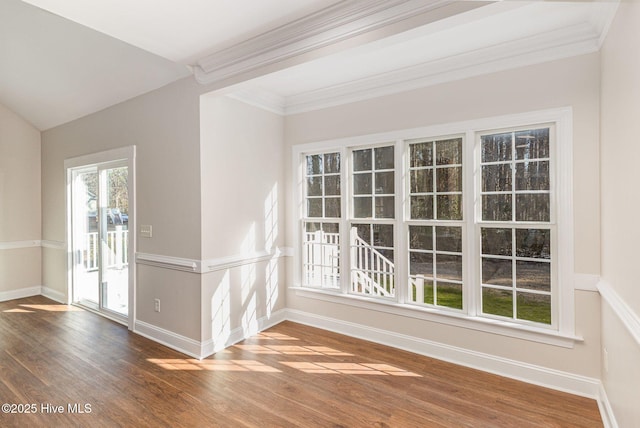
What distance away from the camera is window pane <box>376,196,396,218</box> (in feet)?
11.3

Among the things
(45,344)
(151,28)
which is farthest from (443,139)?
(45,344)

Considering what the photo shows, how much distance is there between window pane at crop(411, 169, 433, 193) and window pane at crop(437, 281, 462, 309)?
934mm

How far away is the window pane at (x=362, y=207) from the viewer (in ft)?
11.9

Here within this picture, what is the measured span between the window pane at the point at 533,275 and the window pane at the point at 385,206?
124 cm

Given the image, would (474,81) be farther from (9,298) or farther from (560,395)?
(9,298)

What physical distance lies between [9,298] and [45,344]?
2.60m

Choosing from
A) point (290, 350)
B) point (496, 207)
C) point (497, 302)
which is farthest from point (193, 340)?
point (496, 207)

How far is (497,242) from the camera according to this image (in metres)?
2.89

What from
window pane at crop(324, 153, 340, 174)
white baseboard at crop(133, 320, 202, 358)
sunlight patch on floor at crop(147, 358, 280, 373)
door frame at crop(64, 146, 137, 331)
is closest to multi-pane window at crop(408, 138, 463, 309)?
window pane at crop(324, 153, 340, 174)

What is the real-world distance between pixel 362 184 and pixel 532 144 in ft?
5.34

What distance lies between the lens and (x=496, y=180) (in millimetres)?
2885

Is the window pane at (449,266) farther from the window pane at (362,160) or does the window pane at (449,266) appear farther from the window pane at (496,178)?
the window pane at (362,160)

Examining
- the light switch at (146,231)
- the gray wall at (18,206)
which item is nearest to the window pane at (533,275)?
the light switch at (146,231)

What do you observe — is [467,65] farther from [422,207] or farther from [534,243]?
[534,243]
